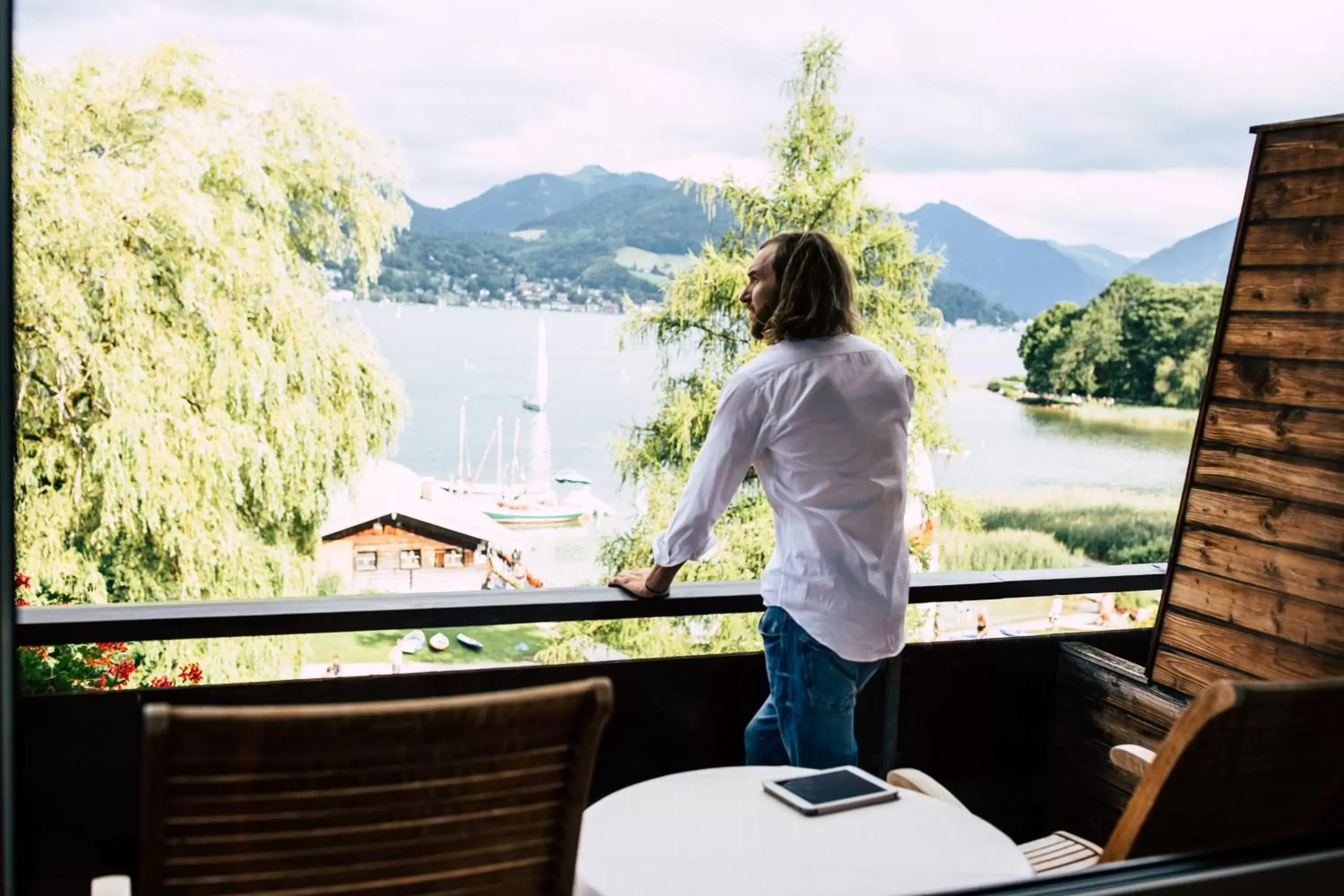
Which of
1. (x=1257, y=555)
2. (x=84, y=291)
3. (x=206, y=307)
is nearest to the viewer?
(x=1257, y=555)

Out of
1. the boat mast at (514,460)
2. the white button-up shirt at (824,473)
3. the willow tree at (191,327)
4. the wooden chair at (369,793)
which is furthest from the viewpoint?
the boat mast at (514,460)

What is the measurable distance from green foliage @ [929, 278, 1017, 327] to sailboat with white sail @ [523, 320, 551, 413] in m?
6.59

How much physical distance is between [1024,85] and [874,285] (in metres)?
8.72

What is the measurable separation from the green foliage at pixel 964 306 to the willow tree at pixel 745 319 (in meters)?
0.30

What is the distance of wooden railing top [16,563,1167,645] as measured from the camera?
1776 mm

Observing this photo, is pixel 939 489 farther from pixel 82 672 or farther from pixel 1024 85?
pixel 82 672

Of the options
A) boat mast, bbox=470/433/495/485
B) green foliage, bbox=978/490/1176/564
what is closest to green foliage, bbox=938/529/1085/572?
green foliage, bbox=978/490/1176/564

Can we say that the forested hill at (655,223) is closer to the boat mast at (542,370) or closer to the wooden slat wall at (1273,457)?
the boat mast at (542,370)

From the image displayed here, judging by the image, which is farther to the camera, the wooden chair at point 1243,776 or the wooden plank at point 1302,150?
the wooden plank at point 1302,150

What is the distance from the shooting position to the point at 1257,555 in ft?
7.50

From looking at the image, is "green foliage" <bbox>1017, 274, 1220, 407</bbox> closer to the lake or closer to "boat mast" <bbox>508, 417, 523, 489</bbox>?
the lake

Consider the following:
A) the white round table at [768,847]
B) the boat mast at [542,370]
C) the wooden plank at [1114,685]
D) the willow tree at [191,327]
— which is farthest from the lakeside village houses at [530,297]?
the white round table at [768,847]

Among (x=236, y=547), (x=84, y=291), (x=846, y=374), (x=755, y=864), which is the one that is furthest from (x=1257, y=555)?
(x=236, y=547)

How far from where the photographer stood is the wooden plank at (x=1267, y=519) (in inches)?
81.4
